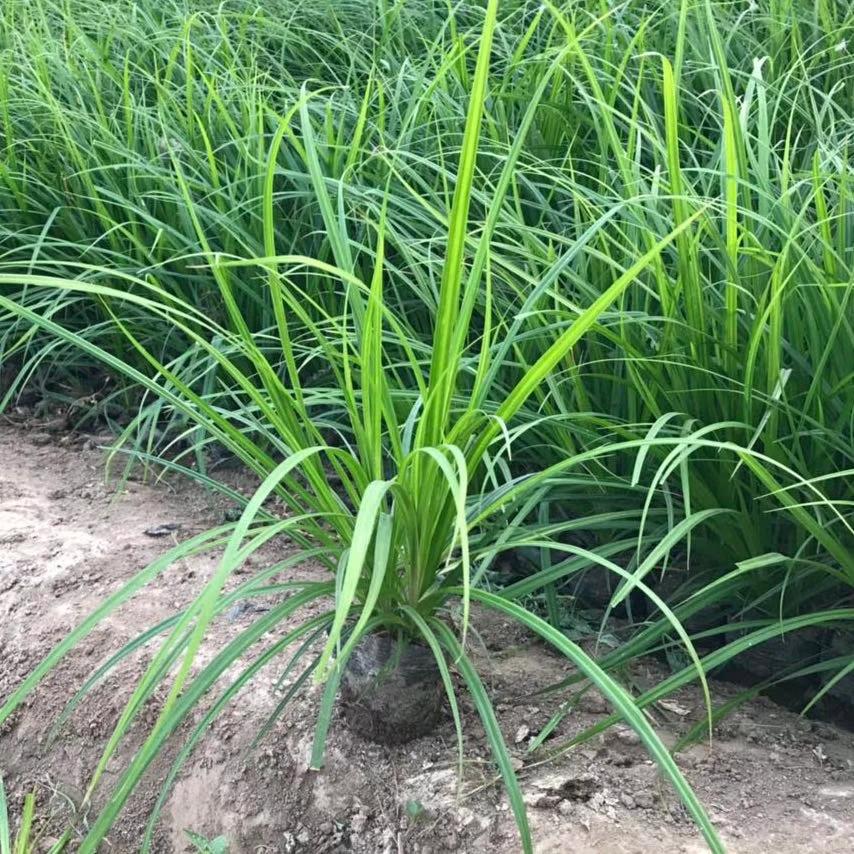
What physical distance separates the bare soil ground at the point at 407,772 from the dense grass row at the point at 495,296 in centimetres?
12

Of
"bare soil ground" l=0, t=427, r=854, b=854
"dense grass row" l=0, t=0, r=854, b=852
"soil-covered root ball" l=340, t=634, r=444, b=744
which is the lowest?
"bare soil ground" l=0, t=427, r=854, b=854

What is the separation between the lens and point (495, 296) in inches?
80.1

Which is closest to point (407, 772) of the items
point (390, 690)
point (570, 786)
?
point (390, 690)

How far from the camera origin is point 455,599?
1.60m

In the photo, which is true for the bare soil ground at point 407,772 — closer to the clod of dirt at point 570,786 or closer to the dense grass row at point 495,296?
the clod of dirt at point 570,786

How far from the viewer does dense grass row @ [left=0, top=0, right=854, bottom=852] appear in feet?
4.68

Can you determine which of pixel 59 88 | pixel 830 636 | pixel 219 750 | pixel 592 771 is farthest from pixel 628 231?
pixel 59 88

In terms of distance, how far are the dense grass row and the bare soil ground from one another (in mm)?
119

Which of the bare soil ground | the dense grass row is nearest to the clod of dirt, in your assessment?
the bare soil ground

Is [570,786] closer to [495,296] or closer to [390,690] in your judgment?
[390,690]

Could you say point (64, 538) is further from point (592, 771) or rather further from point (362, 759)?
point (592, 771)

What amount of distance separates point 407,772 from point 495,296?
86 cm

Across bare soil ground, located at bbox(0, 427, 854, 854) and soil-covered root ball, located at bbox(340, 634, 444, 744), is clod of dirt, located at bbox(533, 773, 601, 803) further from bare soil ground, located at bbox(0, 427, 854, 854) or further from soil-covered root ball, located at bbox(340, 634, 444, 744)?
soil-covered root ball, located at bbox(340, 634, 444, 744)

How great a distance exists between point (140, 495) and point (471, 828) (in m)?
1.17
